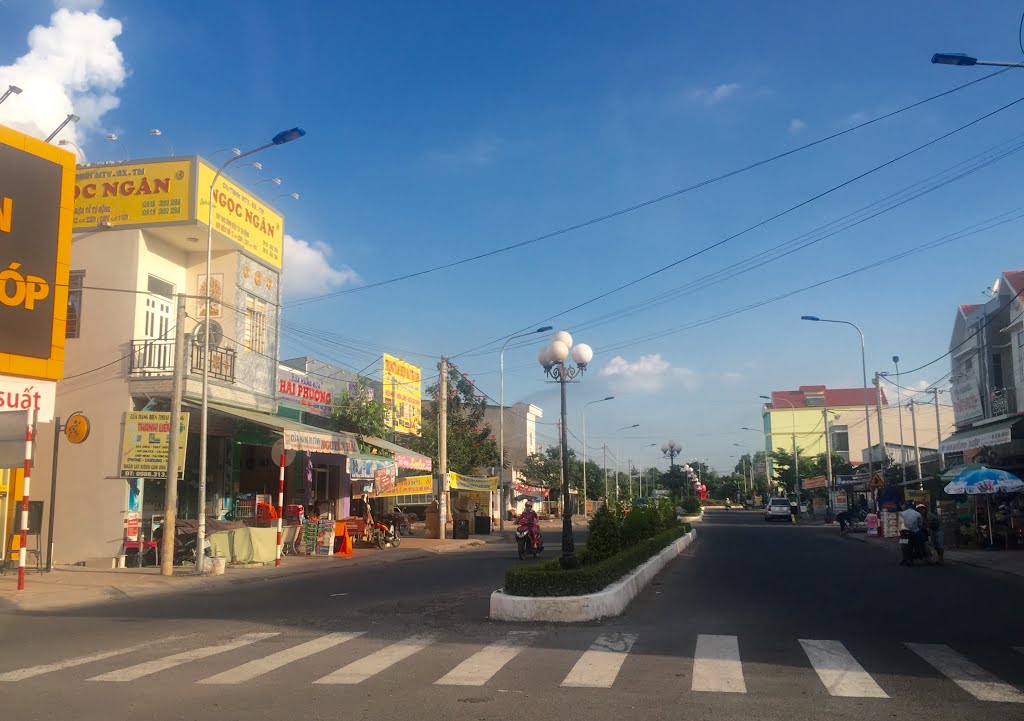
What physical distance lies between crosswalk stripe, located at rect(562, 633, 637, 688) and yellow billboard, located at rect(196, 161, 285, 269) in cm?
1689

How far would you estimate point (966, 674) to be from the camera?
784 centimetres

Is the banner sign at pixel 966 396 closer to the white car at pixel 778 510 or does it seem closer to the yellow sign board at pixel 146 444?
the white car at pixel 778 510

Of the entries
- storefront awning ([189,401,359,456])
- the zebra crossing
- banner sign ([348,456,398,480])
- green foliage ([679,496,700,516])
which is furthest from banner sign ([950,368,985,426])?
the zebra crossing

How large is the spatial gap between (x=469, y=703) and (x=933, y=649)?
216 inches

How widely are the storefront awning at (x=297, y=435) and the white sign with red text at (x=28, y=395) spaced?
392 centimetres

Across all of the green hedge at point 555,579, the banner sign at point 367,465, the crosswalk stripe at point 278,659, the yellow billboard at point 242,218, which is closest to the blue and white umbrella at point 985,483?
the green hedge at point 555,579

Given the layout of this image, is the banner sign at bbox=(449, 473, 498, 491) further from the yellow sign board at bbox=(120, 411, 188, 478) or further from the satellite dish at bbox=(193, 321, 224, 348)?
the yellow sign board at bbox=(120, 411, 188, 478)

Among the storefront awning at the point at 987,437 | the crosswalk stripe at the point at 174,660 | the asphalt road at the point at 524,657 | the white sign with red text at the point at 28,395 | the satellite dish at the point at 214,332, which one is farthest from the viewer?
the storefront awning at the point at 987,437

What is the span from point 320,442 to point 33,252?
882 cm

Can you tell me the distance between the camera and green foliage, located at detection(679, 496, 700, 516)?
5850 centimetres

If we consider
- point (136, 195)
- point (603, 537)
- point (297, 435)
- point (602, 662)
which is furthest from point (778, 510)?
point (602, 662)

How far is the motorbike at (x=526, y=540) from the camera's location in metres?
23.4

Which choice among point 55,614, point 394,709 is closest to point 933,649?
point 394,709

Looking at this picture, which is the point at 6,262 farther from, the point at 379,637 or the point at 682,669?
the point at 682,669
